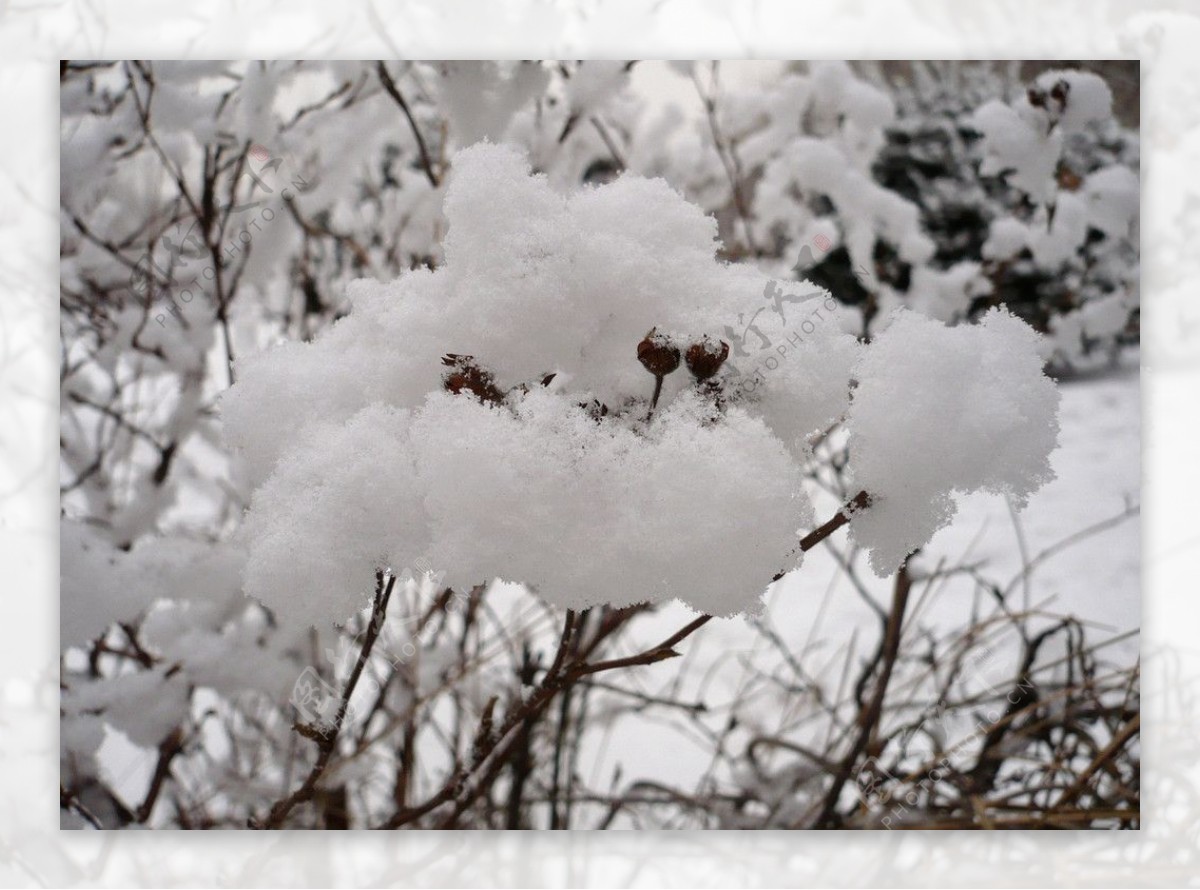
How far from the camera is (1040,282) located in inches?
65.9

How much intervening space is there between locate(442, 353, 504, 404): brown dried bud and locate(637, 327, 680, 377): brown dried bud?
0.26ft

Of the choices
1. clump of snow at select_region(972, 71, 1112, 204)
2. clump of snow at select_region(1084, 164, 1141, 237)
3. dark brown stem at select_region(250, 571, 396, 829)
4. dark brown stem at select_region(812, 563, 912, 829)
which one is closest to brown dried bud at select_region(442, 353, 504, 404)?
dark brown stem at select_region(250, 571, 396, 829)

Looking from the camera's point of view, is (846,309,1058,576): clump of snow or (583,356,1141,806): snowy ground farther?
(583,356,1141,806): snowy ground

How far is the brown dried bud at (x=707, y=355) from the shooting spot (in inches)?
18.4

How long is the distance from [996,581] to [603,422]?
1082 millimetres

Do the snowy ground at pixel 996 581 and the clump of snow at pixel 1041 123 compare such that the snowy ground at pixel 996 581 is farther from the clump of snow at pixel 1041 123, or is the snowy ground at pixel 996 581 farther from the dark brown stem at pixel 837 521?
the dark brown stem at pixel 837 521

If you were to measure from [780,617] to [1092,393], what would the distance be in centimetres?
51

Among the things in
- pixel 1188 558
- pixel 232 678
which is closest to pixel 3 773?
pixel 232 678

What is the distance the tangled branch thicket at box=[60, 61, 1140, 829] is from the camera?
49 cm

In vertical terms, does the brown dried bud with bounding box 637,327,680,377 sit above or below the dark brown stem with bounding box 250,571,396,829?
above

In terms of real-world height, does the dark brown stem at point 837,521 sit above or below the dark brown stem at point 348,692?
above

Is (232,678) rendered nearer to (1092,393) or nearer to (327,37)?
(327,37)

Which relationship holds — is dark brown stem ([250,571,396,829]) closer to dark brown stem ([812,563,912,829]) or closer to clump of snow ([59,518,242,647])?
clump of snow ([59,518,242,647])

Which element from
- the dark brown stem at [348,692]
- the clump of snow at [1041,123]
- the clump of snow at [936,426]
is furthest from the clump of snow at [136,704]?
the clump of snow at [1041,123]
